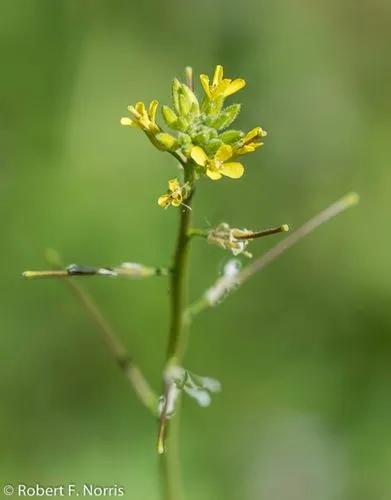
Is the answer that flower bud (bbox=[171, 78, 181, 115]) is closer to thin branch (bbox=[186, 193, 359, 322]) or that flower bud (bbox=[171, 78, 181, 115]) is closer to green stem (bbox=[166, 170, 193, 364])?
green stem (bbox=[166, 170, 193, 364])

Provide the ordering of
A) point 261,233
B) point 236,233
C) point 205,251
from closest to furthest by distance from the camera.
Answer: point 261,233 < point 236,233 < point 205,251

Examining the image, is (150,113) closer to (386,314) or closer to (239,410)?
(239,410)

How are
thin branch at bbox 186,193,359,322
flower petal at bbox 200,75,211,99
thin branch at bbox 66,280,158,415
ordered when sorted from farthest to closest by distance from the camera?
thin branch at bbox 66,280,158,415
thin branch at bbox 186,193,359,322
flower petal at bbox 200,75,211,99

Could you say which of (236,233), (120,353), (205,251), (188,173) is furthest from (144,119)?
(205,251)

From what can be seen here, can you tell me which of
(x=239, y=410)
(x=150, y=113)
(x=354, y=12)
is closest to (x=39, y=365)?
(x=239, y=410)

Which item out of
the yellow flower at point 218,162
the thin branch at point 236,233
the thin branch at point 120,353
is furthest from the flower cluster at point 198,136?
the thin branch at point 120,353

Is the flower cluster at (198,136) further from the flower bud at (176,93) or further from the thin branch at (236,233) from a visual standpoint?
the thin branch at (236,233)

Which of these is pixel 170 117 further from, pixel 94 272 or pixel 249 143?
pixel 94 272

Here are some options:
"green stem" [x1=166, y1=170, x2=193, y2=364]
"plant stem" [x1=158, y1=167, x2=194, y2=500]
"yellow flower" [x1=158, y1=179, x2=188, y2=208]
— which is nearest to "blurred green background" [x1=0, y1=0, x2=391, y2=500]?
"plant stem" [x1=158, y1=167, x2=194, y2=500]
